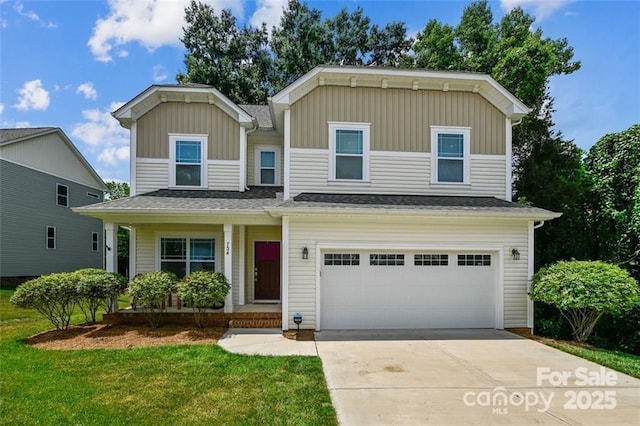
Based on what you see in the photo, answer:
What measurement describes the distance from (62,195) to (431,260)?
1913 centimetres

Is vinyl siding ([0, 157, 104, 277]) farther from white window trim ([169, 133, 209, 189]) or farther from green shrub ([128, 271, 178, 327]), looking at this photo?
green shrub ([128, 271, 178, 327])

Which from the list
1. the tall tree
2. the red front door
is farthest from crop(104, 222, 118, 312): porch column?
the tall tree

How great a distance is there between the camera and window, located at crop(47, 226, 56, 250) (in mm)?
18234

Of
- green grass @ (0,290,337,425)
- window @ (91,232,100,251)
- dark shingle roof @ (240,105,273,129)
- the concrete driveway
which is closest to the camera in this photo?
green grass @ (0,290,337,425)

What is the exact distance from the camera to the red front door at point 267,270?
1110 cm

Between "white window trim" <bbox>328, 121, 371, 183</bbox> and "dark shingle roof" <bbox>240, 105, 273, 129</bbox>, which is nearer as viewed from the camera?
"white window trim" <bbox>328, 121, 371, 183</bbox>

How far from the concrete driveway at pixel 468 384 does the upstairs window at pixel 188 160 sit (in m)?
5.94

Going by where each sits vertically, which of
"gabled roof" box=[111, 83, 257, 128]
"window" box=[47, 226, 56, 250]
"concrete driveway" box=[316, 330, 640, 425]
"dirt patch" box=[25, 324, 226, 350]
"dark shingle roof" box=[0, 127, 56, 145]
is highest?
"dark shingle roof" box=[0, 127, 56, 145]

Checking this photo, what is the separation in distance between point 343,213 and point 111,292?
582cm

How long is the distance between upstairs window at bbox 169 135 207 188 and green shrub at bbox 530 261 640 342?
919cm

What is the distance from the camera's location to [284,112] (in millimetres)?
9734

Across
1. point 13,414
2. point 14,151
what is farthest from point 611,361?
point 14,151

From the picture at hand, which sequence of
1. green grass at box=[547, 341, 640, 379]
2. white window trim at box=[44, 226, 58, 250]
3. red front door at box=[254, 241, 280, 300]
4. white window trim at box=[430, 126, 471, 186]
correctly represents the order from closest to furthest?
green grass at box=[547, 341, 640, 379], white window trim at box=[430, 126, 471, 186], red front door at box=[254, 241, 280, 300], white window trim at box=[44, 226, 58, 250]

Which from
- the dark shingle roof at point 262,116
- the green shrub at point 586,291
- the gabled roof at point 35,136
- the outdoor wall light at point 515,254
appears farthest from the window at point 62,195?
the green shrub at point 586,291
